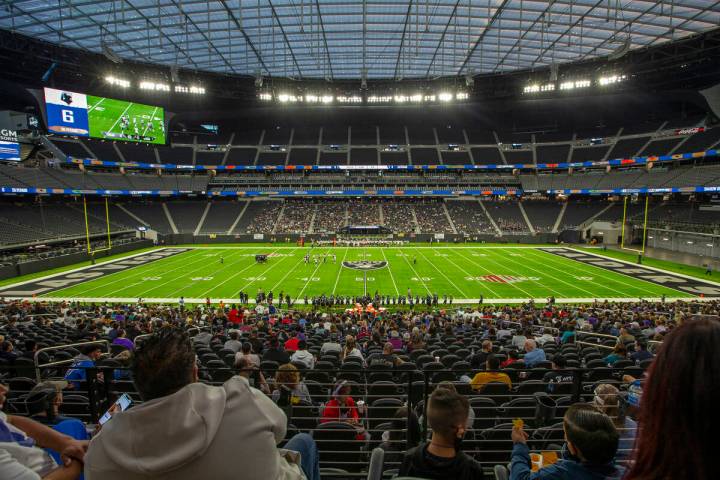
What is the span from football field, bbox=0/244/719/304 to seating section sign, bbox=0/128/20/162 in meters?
22.3

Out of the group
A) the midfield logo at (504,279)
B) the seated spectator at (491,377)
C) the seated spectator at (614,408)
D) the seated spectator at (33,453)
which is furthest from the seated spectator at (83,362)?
the midfield logo at (504,279)

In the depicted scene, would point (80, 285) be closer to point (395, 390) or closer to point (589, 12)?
point (395, 390)

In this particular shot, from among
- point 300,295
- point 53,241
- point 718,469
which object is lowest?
point 300,295

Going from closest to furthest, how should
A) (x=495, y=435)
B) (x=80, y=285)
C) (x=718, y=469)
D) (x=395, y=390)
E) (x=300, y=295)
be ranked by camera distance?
(x=718, y=469)
(x=495, y=435)
(x=395, y=390)
(x=300, y=295)
(x=80, y=285)

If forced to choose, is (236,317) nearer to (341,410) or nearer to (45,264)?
(341,410)

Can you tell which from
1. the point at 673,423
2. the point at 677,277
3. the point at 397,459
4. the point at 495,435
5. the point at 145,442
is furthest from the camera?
the point at 677,277

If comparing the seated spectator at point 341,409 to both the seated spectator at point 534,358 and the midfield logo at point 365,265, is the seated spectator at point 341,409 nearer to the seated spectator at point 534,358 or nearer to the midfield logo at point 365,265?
the seated spectator at point 534,358

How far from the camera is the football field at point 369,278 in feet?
94.4

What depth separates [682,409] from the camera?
1.33 metres

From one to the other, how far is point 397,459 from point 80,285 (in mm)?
34615

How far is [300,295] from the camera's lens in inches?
1147

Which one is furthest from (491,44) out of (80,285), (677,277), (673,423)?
(673,423)

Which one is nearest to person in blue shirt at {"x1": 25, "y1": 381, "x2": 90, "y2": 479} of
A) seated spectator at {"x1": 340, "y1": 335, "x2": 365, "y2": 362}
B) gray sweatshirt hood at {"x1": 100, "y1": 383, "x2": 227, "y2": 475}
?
gray sweatshirt hood at {"x1": 100, "y1": 383, "x2": 227, "y2": 475}

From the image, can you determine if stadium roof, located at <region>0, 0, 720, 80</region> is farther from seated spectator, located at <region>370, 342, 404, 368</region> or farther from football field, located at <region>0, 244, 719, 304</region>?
seated spectator, located at <region>370, 342, 404, 368</region>
